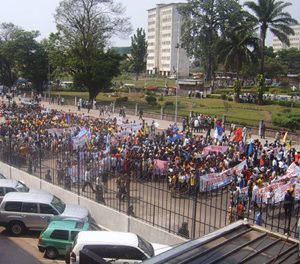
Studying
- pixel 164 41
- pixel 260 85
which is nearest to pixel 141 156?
pixel 260 85

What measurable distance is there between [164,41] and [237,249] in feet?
471

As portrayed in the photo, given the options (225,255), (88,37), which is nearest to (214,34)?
(88,37)

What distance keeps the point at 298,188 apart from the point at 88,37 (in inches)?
1766

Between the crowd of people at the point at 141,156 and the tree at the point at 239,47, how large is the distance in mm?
23851

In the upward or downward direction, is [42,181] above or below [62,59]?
below

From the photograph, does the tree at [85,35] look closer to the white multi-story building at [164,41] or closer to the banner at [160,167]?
the banner at [160,167]

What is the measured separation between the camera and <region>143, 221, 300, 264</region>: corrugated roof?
5.55m

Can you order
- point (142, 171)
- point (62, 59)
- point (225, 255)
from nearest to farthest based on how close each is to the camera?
point (225, 255) → point (142, 171) → point (62, 59)

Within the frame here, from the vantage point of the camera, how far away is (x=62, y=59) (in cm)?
5519

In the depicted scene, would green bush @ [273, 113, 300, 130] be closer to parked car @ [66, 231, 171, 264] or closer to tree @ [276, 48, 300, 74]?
parked car @ [66, 231, 171, 264]

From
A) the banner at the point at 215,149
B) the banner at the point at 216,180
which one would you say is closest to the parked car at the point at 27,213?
the banner at the point at 216,180

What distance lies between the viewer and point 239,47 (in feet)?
176

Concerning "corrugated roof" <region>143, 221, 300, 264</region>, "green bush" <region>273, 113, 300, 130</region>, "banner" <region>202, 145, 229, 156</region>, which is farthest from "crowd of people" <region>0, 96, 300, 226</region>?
"green bush" <region>273, 113, 300, 130</region>

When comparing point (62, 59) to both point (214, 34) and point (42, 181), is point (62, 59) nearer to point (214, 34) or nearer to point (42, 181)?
point (214, 34)
